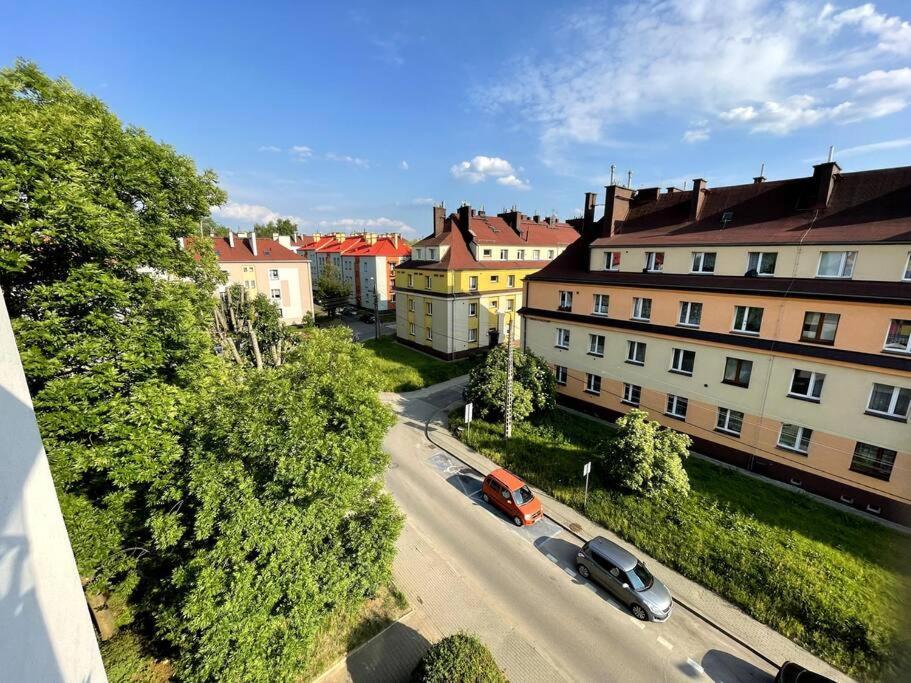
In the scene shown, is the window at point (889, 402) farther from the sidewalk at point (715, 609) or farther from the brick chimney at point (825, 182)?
the sidewalk at point (715, 609)

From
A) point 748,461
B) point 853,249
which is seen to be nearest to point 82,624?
point 748,461

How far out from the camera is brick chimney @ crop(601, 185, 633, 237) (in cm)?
2427

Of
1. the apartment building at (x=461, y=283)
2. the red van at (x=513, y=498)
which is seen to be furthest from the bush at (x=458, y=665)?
the apartment building at (x=461, y=283)

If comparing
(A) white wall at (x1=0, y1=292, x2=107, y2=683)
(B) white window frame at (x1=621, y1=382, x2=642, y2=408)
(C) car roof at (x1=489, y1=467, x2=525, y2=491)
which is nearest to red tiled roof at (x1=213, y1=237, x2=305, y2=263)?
(C) car roof at (x1=489, y1=467, x2=525, y2=491)

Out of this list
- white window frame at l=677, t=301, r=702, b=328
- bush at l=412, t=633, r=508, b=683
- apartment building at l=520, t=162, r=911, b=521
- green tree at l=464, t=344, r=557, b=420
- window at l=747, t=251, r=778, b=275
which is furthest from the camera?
green tree at l=464, t=344, r=557, b=420

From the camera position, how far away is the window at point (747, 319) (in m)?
18.4

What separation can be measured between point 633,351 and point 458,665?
1754 centimetres

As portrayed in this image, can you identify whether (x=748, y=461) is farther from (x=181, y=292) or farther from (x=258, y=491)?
(x=181, y=292)

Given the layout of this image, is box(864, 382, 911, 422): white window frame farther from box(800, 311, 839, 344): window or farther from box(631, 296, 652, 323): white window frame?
box(631, 296, 652, 323): white window frame

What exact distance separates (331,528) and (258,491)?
2079 mm

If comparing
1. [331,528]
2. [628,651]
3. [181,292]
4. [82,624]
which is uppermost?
[181,292]

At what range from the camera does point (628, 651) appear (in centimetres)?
1160

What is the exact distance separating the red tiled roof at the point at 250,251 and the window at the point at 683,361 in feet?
136

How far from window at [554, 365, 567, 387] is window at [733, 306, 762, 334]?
31.2ft
